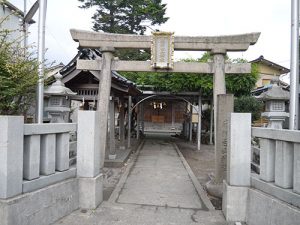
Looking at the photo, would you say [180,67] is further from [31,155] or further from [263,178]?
[31,155]

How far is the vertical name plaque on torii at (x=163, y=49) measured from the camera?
9.34m

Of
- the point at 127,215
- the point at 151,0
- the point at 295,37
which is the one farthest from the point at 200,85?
the point at 151,0

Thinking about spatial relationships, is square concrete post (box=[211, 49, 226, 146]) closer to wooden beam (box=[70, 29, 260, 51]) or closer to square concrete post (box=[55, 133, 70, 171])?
wooden beam (box=[70, 29, 260, 51])

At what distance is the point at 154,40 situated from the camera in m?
9.41

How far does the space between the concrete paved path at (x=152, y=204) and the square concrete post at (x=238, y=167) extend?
372 mm

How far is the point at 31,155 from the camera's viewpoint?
4.80 metres

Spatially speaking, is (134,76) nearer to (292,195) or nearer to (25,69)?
(25,69)

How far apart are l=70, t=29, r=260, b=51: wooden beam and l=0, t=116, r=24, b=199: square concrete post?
5.60 meters

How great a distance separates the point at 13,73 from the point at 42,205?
2.24m

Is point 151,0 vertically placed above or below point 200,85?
above

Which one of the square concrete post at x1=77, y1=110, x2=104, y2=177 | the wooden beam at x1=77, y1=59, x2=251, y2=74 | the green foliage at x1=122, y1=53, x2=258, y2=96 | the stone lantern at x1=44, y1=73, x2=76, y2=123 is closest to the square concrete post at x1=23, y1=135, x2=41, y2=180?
the square concrete post at x1=77, y1=110, x2=104, y2=177

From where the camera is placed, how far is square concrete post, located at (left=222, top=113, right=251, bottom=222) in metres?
5.77

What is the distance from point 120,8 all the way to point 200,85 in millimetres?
17088

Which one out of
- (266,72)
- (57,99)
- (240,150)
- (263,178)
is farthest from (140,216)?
(266,72)
